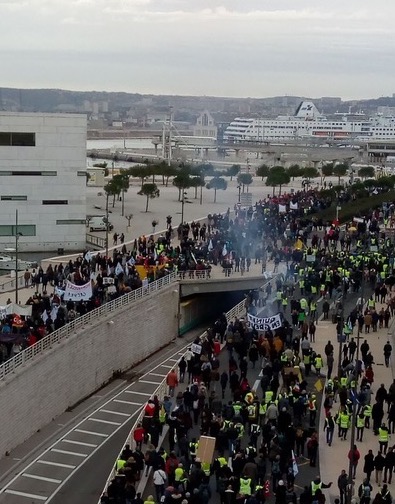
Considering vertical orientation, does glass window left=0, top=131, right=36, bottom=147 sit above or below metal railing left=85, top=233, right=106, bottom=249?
above

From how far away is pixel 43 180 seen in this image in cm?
4403

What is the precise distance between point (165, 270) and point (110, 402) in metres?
7.67

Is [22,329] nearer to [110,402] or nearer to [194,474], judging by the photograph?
[110,402]

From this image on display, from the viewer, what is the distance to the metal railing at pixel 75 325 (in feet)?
69.2

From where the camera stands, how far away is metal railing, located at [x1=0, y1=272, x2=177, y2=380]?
2109cm

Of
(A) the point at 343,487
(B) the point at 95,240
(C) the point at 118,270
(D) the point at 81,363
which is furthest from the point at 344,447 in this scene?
(B) the point at 95,240

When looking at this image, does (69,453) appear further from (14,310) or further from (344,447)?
(344,447)

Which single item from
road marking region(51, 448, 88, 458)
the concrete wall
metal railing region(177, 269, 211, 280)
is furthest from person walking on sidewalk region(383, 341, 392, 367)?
metal railing region(177, 269, 211, 280)

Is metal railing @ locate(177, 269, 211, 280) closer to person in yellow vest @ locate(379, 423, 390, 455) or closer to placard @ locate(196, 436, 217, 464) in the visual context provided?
person in yellow vest @ locate(379, 423, 390, 455)

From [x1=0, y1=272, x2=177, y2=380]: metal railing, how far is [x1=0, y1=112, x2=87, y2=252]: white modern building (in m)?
13.6

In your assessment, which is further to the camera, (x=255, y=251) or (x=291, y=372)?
(x=255, y=251)

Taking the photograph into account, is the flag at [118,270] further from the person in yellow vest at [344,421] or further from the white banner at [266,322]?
the person in yellow vest at [344,421]

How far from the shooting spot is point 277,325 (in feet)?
75.7

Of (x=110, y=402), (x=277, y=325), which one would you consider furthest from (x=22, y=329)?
(x=277, y=325)
